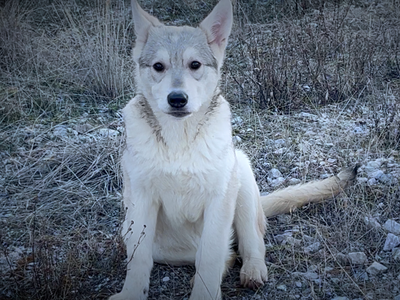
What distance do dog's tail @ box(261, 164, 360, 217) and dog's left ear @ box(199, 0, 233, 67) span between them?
1.24 metres

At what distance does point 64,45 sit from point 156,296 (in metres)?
4.66

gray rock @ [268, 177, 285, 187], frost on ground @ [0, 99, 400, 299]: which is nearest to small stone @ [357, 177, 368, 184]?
frost on ground @ [0, 99, 400, 299]

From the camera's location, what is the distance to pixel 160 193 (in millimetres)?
3078

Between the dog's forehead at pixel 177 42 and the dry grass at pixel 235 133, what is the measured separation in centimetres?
130

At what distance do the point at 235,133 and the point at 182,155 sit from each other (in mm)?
2454

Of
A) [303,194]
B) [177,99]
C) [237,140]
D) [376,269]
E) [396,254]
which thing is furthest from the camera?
A: [237,140]

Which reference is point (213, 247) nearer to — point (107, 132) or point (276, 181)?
point (276, 181)

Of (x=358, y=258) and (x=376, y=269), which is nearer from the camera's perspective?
(x=376, y=269)

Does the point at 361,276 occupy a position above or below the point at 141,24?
below

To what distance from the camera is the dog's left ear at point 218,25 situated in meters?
3.26

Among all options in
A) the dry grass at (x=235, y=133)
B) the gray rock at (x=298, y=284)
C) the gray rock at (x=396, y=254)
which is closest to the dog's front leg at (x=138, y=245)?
the dry grass at (x=235, y=133)

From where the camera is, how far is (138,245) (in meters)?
3.06

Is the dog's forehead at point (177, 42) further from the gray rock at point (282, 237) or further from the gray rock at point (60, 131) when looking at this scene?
the gray rock at point (60, 131)

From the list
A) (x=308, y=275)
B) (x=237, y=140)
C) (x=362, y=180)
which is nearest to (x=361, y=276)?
(x=308, y=275)
